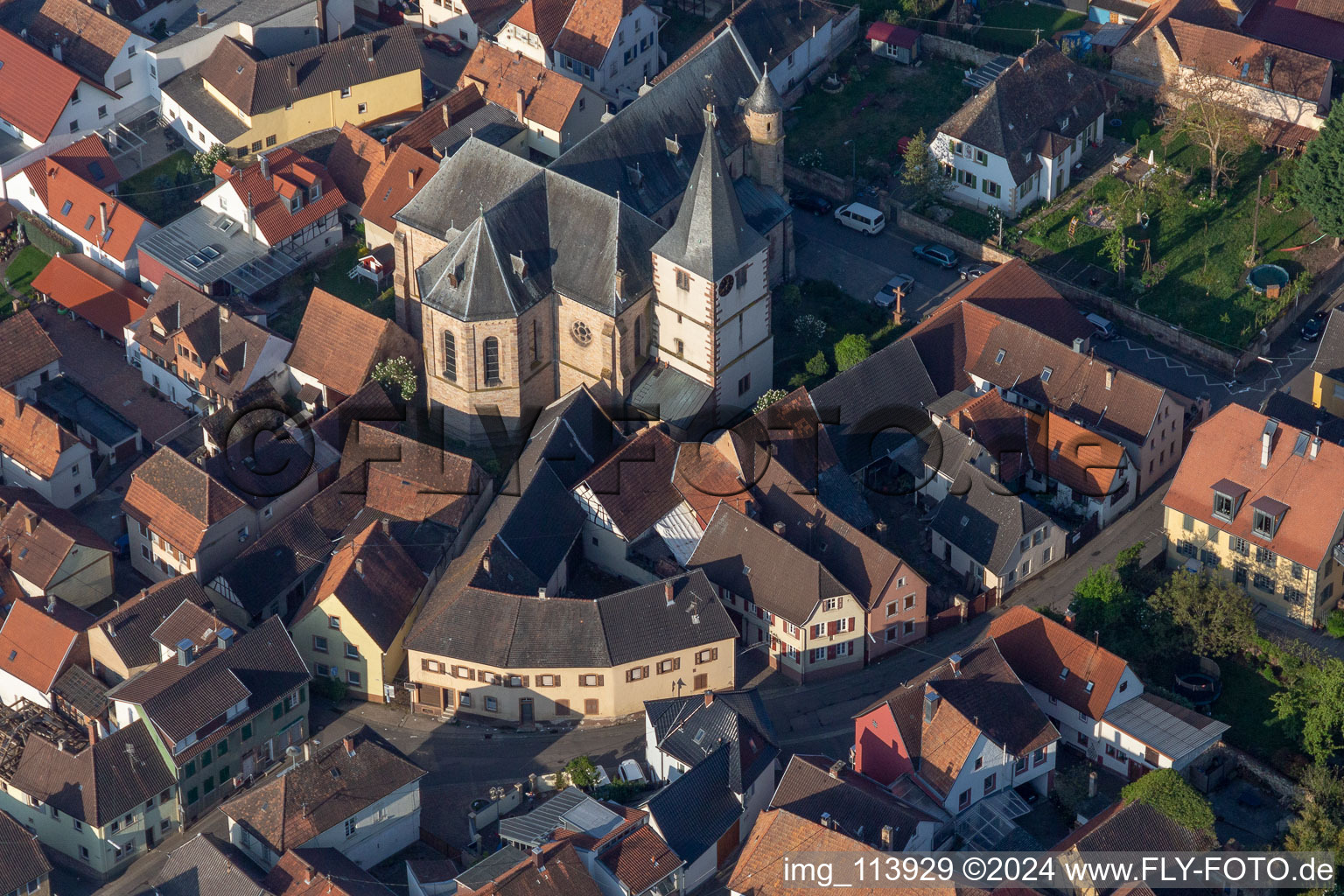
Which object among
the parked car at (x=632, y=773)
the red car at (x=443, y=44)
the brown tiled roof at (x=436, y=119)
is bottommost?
the parked car at (x=632, y=773)

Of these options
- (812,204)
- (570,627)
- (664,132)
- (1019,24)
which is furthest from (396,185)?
(1019,24)

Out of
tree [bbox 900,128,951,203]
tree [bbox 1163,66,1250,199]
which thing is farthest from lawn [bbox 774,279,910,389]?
tree [bbox 1163,66,1250,199]

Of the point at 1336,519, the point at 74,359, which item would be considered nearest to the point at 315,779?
the point at 74,359

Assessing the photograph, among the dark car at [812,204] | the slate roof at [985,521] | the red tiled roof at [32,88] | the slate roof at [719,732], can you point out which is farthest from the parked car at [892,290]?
the red tiled roof at [32,88]

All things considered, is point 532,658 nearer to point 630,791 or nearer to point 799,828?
point 630,791

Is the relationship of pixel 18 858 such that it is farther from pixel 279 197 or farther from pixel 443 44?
pixel 443 44

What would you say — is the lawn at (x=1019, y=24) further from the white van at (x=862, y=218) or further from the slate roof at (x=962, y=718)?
the slate roof at (x=962, y=718)

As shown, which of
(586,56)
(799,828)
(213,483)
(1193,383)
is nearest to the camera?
(799,828)
